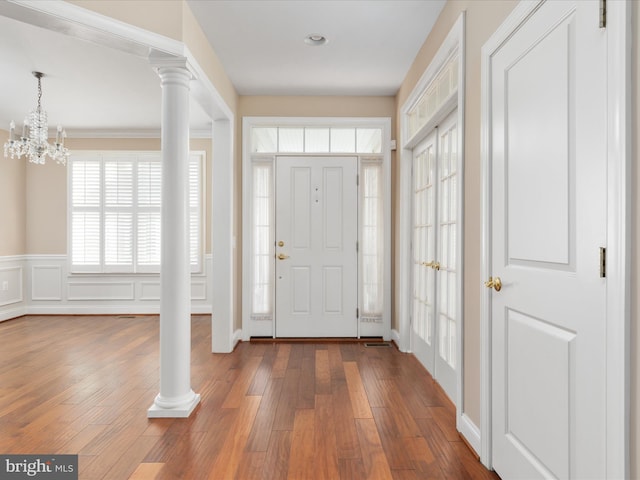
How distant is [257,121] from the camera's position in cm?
479

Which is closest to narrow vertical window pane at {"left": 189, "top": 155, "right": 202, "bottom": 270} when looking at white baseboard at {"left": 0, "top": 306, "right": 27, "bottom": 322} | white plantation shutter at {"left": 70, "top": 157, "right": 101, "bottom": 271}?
white plantation shutter at {"left": 70, "top": 157, "right": 101, "bottom": 271}

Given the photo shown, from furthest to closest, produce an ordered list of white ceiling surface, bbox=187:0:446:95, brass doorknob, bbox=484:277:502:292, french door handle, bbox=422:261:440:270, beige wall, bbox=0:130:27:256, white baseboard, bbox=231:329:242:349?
1. beige wall, bbox=0:130:27:256
2. white baseboard, bbox=231:329:242:349
3. french door handle, bbox=422:261:440:270
4. white ceiling surface, bbox=187:0:446:95
5. brass doorknob, bbox=484:277:502:292

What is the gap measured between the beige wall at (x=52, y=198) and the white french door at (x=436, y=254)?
350cm

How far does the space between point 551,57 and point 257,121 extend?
361 cm

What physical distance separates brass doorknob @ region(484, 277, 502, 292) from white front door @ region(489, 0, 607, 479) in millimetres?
25

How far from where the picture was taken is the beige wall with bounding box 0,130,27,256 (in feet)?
19.6

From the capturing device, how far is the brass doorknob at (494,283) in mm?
2029

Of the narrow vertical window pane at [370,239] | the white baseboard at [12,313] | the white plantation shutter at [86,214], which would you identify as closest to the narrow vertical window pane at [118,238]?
the white plantation shutter at [86,214]

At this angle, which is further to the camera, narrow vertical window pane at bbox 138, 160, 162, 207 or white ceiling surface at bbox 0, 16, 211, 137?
narrow vertical window pane at bbox 138, 160, 162, 207

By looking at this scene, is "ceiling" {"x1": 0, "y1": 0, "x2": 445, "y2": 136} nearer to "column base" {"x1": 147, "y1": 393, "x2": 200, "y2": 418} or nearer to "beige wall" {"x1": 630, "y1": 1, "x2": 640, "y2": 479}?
"beige wall" {"x1": 630, "y1": 1, "x2": 640, "y2": 479}

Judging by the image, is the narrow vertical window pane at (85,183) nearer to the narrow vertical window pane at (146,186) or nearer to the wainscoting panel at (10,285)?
the narrow vertical window pane at (146,186)

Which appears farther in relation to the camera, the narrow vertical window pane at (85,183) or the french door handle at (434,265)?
the narrow vertical window pane at (85,183)

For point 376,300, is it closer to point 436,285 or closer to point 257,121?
point 436,285

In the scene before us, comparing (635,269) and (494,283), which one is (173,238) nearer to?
(494,283)
